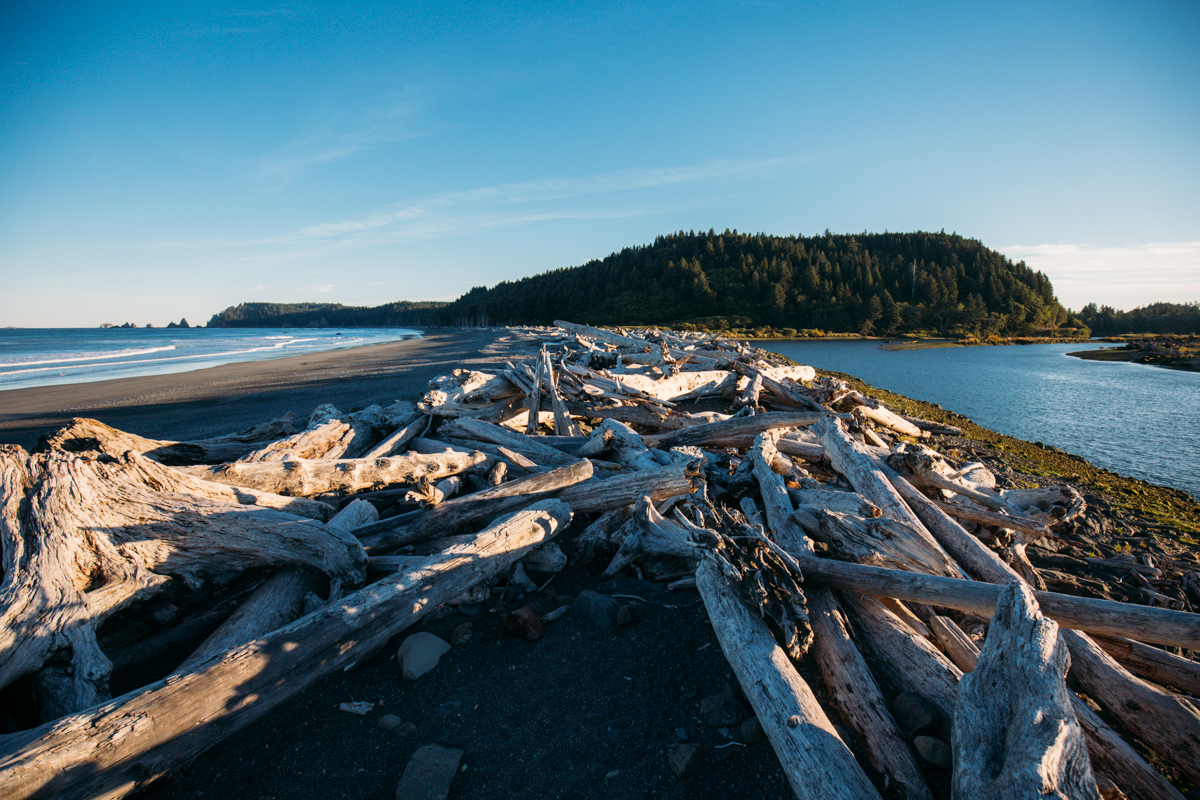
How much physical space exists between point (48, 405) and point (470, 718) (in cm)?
1926

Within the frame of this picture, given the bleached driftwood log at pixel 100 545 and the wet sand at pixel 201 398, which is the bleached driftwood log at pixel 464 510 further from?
the wet sand at pixel 201 398

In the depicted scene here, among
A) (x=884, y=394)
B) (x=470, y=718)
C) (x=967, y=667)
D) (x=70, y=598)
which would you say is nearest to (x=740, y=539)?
(x=967, y=667)

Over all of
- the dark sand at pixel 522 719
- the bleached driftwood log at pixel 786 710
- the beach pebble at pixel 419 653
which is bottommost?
the dark sand at pixel 522 719

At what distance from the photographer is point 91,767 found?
186 cm

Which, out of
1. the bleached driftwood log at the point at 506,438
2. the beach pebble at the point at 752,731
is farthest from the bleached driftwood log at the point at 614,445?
the beach pebble at the point at 752,731

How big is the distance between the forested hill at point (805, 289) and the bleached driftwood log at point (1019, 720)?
7224 cm

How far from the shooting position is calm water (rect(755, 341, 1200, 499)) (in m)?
9.07

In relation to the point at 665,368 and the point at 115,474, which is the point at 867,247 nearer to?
the point at 665,368

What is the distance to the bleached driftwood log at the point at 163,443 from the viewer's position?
343 cm

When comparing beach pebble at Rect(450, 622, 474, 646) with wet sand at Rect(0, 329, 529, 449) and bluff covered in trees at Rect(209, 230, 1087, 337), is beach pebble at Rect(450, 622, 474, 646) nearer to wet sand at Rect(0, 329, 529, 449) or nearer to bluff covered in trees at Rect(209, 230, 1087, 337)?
wet sand at Rect(0, 329, 529, 449)

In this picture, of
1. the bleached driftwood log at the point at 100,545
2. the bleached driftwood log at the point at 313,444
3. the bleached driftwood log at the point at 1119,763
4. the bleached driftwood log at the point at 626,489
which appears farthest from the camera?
the bleached driftwood log at the point at 313,444

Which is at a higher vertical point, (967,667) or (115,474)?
(115,474)

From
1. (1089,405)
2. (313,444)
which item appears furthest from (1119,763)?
(1089,405)

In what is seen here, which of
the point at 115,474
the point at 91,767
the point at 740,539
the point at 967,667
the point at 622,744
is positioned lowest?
the point at 622,744
